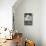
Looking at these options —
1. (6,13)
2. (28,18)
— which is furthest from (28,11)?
(6,13)

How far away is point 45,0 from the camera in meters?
4.70

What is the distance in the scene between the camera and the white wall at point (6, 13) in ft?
13.0

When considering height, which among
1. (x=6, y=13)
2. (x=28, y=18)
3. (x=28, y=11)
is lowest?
(x=28, y=18)

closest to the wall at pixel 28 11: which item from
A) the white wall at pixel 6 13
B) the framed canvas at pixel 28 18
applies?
the framed canvas at pixel 28 18

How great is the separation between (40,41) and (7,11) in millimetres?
2302

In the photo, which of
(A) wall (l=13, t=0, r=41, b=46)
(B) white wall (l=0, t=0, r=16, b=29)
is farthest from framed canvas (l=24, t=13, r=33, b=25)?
(B) white wall (l=0, t=0, r=16, b=29)

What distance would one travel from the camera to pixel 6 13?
402cm

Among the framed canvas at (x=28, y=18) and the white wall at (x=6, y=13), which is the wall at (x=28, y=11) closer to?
the framed canvas at (x=28, y=18)

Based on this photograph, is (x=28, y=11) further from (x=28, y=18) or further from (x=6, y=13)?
(x=6, y=13)

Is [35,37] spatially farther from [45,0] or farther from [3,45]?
[3,45]

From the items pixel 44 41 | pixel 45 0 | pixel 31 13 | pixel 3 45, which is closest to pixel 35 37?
pixel 44 41

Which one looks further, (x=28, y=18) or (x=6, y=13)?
(x=28, y=18)

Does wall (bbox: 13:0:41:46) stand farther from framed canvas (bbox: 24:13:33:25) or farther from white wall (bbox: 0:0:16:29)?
white wall (bbox: 0:0:16:29)

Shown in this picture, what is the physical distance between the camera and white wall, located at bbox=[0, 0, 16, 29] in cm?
397
